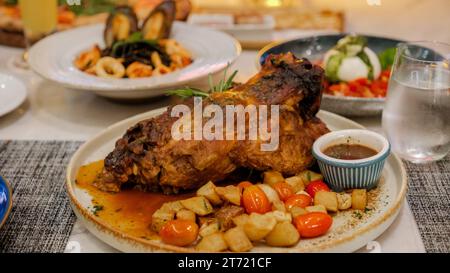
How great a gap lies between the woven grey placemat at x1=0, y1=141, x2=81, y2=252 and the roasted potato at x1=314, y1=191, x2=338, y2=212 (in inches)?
28.4

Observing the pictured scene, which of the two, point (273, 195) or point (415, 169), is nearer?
point (273, 195)

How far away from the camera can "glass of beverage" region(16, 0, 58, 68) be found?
303 centimetres

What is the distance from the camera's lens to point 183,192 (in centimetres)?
178

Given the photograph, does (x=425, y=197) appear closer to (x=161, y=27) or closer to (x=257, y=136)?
(x=257, y=136)

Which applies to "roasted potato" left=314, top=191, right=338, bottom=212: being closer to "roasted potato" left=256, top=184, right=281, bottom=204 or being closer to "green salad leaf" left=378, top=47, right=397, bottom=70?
"roasted potato" left=256, top=184, right=281, bottom=204

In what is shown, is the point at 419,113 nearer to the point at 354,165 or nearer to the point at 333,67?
the point at 354,165

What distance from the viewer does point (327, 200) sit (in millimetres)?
1638

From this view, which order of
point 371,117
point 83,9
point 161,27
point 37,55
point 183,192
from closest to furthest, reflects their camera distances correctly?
point 183,192 → point 371,117 → point 37,55 → point 161,27 → point 83,9

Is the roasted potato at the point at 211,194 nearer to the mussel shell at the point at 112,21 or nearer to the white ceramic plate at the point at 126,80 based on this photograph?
the white ceramic plate at the point at 126,80
